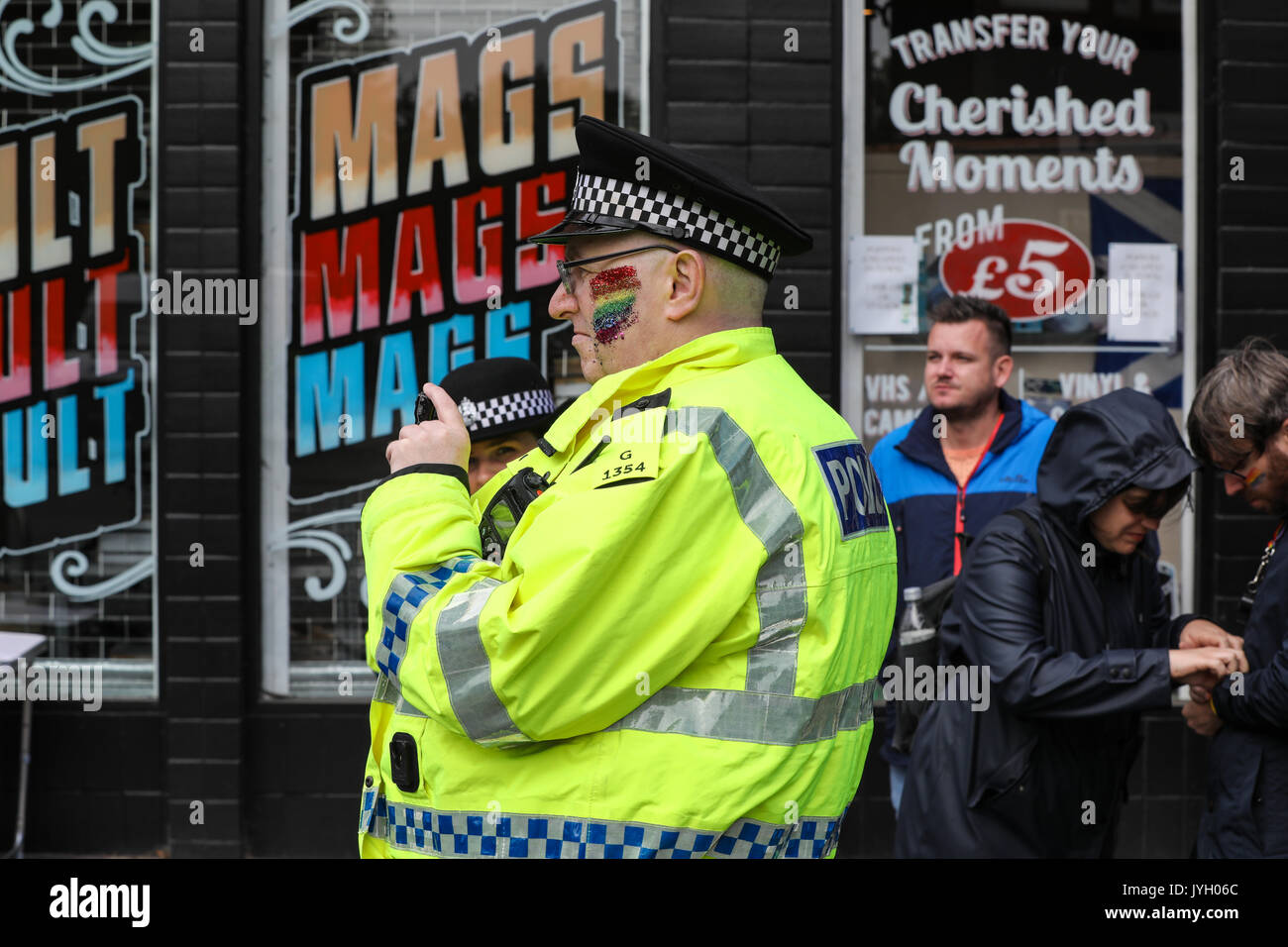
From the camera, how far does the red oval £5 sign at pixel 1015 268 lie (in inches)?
232

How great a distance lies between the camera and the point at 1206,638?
10.7 ft

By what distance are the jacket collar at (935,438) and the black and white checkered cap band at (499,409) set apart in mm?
1793

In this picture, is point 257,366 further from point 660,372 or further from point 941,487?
point 660,372

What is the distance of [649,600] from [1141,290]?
470cm

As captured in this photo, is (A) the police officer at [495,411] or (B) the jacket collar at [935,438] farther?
(B) the jacket collar at [935,438]

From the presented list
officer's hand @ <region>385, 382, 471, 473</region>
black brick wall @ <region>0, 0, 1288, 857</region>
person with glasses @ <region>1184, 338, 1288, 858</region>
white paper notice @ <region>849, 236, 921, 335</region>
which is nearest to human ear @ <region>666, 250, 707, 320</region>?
officer's hand @ <region>385, 382, 471, 473</region>

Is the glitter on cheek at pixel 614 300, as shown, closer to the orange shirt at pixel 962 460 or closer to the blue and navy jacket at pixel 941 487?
the blue and navy jacket at pixel 941 487

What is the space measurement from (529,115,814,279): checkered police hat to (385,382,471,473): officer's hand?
39cm

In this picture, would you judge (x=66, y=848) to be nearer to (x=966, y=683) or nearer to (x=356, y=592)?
(x=356, y=592)

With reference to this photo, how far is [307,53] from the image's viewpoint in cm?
575

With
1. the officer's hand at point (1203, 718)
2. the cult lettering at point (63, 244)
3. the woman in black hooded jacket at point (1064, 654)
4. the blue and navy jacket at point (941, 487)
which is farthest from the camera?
the cult lettering at point (63, 244)

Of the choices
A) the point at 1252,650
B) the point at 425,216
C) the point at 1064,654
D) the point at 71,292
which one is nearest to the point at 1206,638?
the point at 1252,650

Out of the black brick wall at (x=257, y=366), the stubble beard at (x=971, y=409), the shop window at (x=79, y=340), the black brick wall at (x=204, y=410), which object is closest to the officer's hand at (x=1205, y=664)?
the stubble beard at (x=971, y=409)
